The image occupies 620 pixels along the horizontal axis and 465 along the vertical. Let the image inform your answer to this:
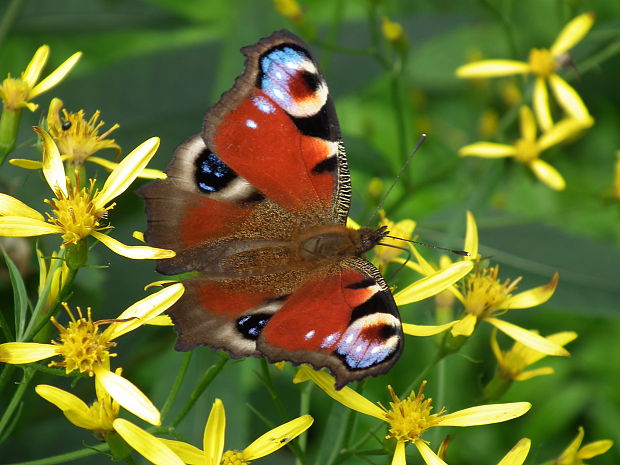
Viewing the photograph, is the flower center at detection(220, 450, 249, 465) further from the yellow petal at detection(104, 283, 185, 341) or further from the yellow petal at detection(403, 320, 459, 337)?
the yellow petal at detection(403, 320, 459, 337)

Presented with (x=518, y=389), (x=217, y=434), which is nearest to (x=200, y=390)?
(x=217, y=434)

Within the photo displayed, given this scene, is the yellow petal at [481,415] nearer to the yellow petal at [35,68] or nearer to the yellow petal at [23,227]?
the yellow petal at [23,227]

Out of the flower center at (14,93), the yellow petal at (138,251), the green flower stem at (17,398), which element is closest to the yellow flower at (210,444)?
the green flower stem at (17,398)

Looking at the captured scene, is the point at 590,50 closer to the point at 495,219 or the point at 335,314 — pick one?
the point at 495,219

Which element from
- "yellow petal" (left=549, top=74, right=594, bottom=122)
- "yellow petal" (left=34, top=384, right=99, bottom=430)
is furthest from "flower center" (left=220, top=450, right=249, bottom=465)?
"yellow petal" (left=549, top=74, right=594, bottom=122)

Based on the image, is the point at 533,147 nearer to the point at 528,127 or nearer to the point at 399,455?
the point at 528,127

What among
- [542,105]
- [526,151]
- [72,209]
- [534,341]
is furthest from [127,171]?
[542,105]

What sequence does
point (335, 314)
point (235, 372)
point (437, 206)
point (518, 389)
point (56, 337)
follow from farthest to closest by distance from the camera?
point (437, 206) → point (518, 389) → point (235, 372) → point (56, 337) → point (335, 314)
